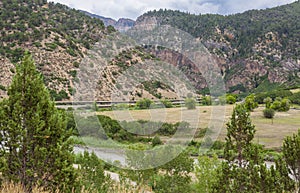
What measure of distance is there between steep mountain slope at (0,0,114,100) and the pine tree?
130 ft

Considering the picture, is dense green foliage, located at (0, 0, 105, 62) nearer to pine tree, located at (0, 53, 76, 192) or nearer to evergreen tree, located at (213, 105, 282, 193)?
evergreen tree, located at (213, 105, 282, 193)

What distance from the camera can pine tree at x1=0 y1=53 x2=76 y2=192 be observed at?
6.45 metres

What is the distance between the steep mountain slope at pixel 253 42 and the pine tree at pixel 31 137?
95680 mm

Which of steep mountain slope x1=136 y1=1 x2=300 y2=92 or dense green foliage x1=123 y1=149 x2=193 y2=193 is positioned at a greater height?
steep mountain slope x1=136 y1=1 x2=300 y2=92

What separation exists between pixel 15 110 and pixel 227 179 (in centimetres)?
686

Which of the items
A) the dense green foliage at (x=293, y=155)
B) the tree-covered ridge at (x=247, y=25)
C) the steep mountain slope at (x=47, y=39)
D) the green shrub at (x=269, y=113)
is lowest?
the green shrub at (x=269, y=113)

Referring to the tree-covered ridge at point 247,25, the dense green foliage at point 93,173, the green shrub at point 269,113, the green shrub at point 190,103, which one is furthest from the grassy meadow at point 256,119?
the tree-covered ridge at point 247,25

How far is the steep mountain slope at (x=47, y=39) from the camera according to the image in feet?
168

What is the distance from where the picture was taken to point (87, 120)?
66.0 ft

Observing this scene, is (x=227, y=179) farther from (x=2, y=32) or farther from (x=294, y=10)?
(x=294, y=10)

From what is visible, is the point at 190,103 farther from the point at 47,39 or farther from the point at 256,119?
the point at 47,39

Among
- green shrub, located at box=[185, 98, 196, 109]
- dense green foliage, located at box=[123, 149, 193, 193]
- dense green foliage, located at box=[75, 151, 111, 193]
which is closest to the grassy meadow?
green shrub, located at box=[185, 98, 196, 109]

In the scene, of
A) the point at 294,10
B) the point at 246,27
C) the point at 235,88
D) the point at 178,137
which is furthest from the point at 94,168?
the point at 294,10

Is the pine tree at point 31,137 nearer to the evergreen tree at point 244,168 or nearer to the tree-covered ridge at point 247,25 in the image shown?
the evergreen tree at point 244,168
